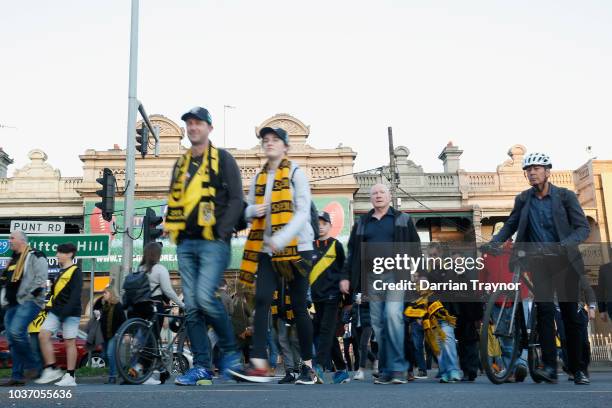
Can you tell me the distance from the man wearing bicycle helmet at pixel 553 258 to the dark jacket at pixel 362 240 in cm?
102

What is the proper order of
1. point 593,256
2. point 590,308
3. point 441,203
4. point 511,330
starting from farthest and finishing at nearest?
point 441,203
point 593,256
point 590,308
point 511,330

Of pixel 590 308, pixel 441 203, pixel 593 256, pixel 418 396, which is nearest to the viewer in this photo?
pixel 418 396

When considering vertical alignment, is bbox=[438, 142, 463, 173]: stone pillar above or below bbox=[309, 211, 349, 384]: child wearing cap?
above

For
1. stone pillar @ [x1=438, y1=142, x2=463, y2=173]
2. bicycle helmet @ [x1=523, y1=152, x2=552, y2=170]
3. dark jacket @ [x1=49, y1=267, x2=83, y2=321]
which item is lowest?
dark jacket @ [x1=49, y1=267, x2=83, y2=321]

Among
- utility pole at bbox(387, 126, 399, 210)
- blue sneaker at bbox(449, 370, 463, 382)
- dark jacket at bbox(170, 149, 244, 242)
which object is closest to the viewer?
dark jacket at bbox(170, 149, 244, 242)

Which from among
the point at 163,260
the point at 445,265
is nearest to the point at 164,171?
the point at 163,260

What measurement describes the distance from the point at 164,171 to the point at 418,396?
26430 mm

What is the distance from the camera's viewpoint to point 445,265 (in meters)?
8.10

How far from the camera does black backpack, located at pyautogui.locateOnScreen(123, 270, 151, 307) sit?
746 centimetres

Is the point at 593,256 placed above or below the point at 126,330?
above

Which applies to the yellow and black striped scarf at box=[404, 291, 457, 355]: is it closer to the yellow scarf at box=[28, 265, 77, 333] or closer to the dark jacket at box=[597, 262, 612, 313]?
the dark jacket at box=[597, 262, 612, 313]

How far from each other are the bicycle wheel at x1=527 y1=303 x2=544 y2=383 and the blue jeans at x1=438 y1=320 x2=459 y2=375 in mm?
1617

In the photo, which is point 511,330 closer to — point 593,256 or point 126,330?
point 126,330

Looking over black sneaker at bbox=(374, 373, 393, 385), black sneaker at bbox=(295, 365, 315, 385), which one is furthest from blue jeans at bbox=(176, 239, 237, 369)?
black sneaker at bbox=(374, 373, 393, 385)
